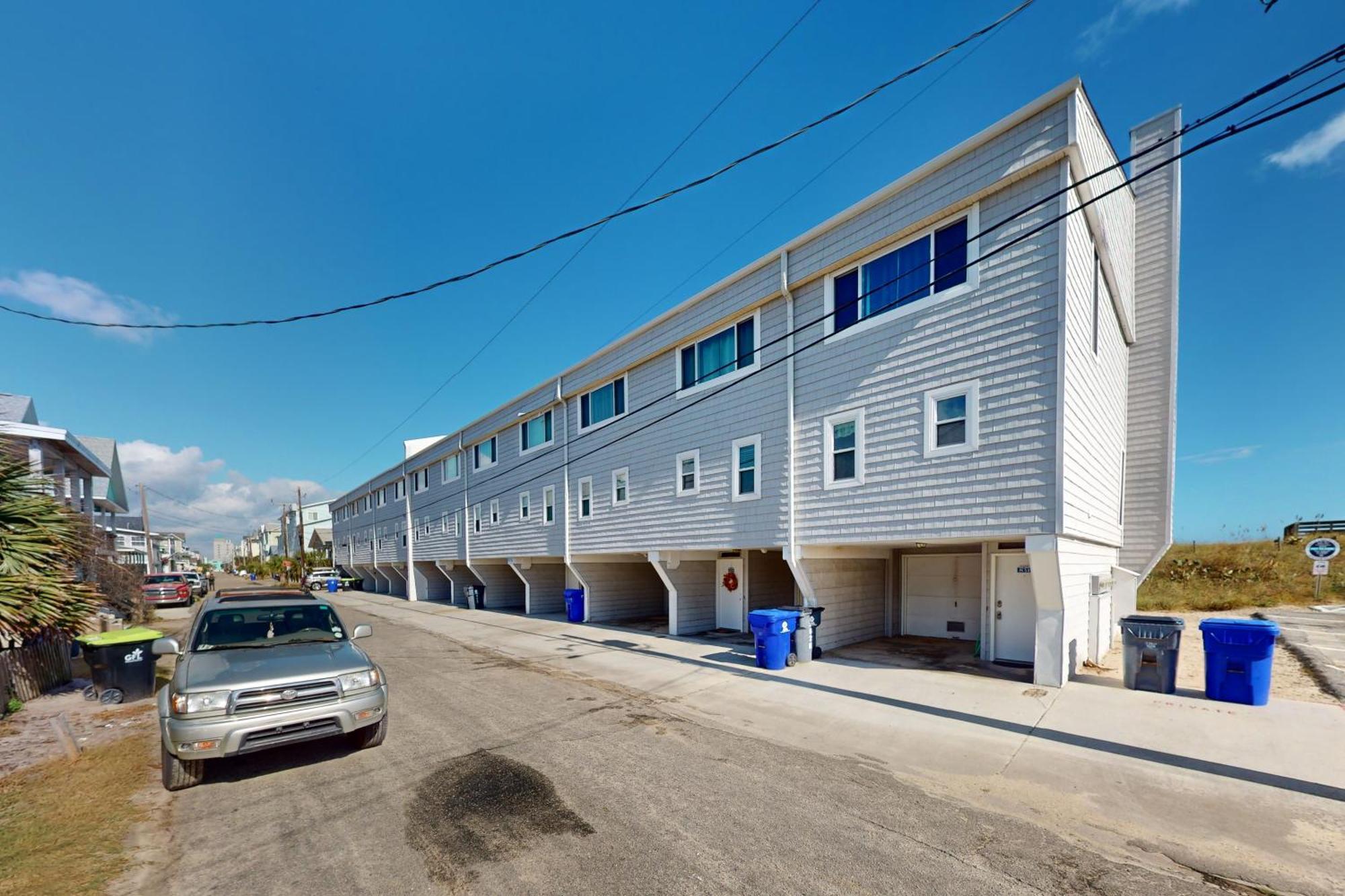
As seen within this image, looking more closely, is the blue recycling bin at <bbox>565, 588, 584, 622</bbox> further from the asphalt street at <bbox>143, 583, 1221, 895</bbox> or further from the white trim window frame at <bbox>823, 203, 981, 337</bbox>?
the white trim window frame at <bbox>823, 203, 981, 337</bbox>

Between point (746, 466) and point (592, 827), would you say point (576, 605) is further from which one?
point (592, 827)

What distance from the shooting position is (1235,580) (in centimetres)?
2077

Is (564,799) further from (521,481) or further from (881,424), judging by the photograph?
(521,481)

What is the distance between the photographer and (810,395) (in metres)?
11.1

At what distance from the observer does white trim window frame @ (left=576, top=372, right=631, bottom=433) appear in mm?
16422

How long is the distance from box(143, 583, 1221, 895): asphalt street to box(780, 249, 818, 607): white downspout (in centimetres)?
513

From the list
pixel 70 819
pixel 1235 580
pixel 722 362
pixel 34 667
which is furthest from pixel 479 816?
pixel 1235 580

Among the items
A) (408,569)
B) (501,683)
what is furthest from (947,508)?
(408,569)

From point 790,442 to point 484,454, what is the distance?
56.3 feet

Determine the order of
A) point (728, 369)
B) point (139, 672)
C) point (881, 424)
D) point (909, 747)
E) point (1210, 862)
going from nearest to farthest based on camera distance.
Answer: point (1210, 862)
point (909, 747)
point (139, 672)
point (881, 424)
point (728, 369)

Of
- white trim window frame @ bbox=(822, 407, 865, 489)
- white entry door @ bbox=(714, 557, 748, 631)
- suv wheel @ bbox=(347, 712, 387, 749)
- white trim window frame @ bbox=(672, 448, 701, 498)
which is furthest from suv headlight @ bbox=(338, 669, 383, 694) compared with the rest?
white entry door @ bbox=(714, 557, 748, 631)

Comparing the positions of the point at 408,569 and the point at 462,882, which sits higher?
the point at 462,882

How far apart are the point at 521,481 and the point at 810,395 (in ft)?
44.3

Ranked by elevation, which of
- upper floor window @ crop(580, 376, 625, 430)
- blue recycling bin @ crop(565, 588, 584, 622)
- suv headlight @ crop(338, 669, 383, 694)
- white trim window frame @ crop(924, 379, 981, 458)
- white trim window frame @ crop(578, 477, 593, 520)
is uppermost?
Answer: upper floor window @ crop(580, 376, 625, 430)
